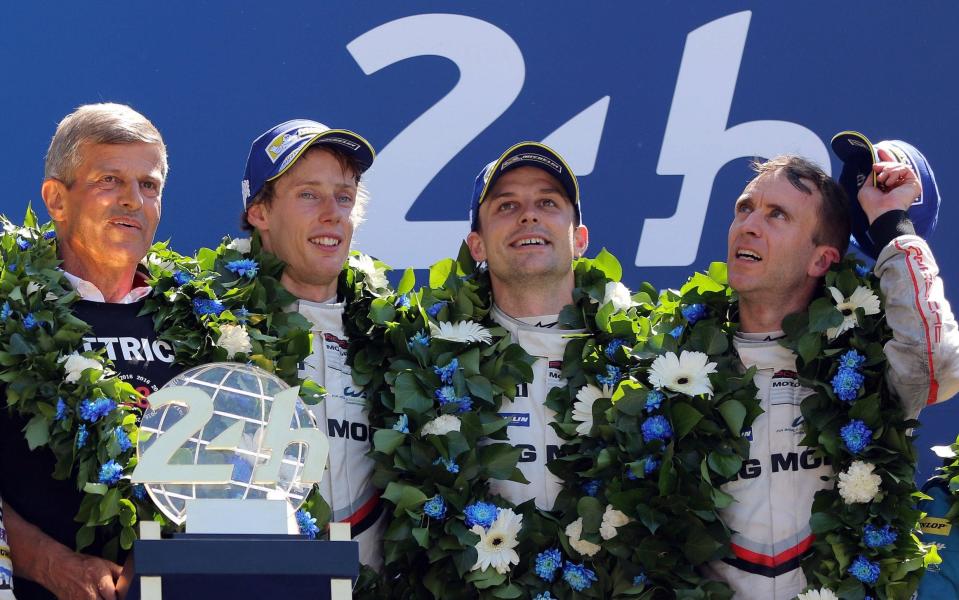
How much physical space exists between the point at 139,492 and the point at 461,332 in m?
0.99

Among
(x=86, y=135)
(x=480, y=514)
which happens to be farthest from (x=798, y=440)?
(x=86, y=135)

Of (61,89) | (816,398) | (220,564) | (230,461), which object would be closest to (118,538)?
(230,461)

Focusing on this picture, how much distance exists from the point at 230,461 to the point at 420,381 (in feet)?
3.49

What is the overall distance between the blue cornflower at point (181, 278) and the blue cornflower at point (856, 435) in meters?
1.64

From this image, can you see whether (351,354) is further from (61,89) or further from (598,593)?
(61,89)

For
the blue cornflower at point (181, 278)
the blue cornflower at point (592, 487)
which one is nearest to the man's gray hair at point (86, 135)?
the blue cornflower at point (181, 278)

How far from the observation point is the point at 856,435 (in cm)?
330

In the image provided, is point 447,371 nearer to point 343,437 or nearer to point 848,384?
point 343,437

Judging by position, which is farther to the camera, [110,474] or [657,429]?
[657,429]

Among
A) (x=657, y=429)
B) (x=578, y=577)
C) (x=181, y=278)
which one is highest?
(x=181, y=278)

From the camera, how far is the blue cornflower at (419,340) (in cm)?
357

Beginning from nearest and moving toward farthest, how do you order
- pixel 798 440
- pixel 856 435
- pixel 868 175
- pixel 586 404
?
pixel 856 435
pixel 798 440
pixel 586 404
pixel 868 175

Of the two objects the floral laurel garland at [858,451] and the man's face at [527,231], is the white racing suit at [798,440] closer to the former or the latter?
the floral laurel garland at [858,451]

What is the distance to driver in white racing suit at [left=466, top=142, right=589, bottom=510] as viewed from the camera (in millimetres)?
3543
